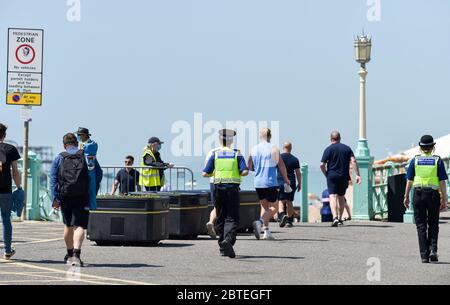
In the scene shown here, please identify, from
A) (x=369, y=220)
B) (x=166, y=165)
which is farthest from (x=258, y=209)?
(x=369, y=220)

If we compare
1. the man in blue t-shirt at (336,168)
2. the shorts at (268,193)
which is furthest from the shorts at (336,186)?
the shorts at (268,193)

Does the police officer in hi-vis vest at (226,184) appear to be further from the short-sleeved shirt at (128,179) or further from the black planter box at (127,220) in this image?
the short-sleeved shirt at (128,179)

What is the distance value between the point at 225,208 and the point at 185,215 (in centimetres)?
337

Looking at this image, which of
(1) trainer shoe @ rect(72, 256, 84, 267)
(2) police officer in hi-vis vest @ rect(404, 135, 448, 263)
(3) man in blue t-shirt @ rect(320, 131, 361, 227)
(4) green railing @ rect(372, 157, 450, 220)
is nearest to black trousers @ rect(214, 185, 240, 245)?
(1) trainer shoe @ rect(72, 256, 84, 267)

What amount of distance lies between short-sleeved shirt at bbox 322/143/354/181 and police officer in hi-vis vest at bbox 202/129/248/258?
702 centimetres

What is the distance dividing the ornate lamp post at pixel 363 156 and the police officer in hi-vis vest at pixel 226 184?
36.9 ft

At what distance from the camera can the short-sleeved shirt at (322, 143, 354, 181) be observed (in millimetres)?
23547

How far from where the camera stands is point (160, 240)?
19.0m
